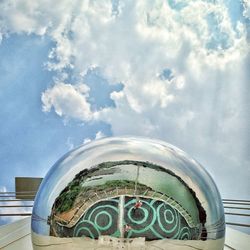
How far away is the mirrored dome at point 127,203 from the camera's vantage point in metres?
1.71

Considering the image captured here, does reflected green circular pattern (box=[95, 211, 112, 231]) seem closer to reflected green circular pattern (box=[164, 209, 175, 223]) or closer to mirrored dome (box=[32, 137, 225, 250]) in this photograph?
mirrored dome (box=[32, 137, 225, 250])

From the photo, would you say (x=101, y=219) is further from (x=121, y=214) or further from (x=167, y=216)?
(x=167, y=216)

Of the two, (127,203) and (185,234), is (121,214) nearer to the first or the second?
(127,203)

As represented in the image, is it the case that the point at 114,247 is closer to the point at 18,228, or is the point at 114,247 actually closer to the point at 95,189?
the point at 95,189

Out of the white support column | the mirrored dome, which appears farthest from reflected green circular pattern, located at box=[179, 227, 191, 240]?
the white support column

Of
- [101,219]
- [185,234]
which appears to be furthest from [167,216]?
[101,219]

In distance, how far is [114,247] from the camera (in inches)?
65.2

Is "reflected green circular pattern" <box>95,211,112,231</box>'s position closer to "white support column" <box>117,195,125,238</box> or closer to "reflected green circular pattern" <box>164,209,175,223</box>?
"white support column" <box>117,195,125,238</box>

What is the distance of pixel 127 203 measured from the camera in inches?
67.8

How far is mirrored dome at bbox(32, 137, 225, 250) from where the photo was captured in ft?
5.61

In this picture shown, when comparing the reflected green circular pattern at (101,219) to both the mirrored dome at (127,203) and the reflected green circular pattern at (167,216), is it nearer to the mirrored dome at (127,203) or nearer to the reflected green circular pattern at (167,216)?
the mirrored dome at (127,203)

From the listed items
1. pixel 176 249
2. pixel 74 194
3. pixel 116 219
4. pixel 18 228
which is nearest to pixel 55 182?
pixel 74 194

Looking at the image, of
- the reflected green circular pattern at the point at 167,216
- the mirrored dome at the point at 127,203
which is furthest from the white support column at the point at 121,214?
the reflected green circular pattern at the point at 167,216

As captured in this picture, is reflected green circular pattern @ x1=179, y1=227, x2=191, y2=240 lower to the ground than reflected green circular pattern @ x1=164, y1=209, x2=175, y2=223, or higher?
lower
